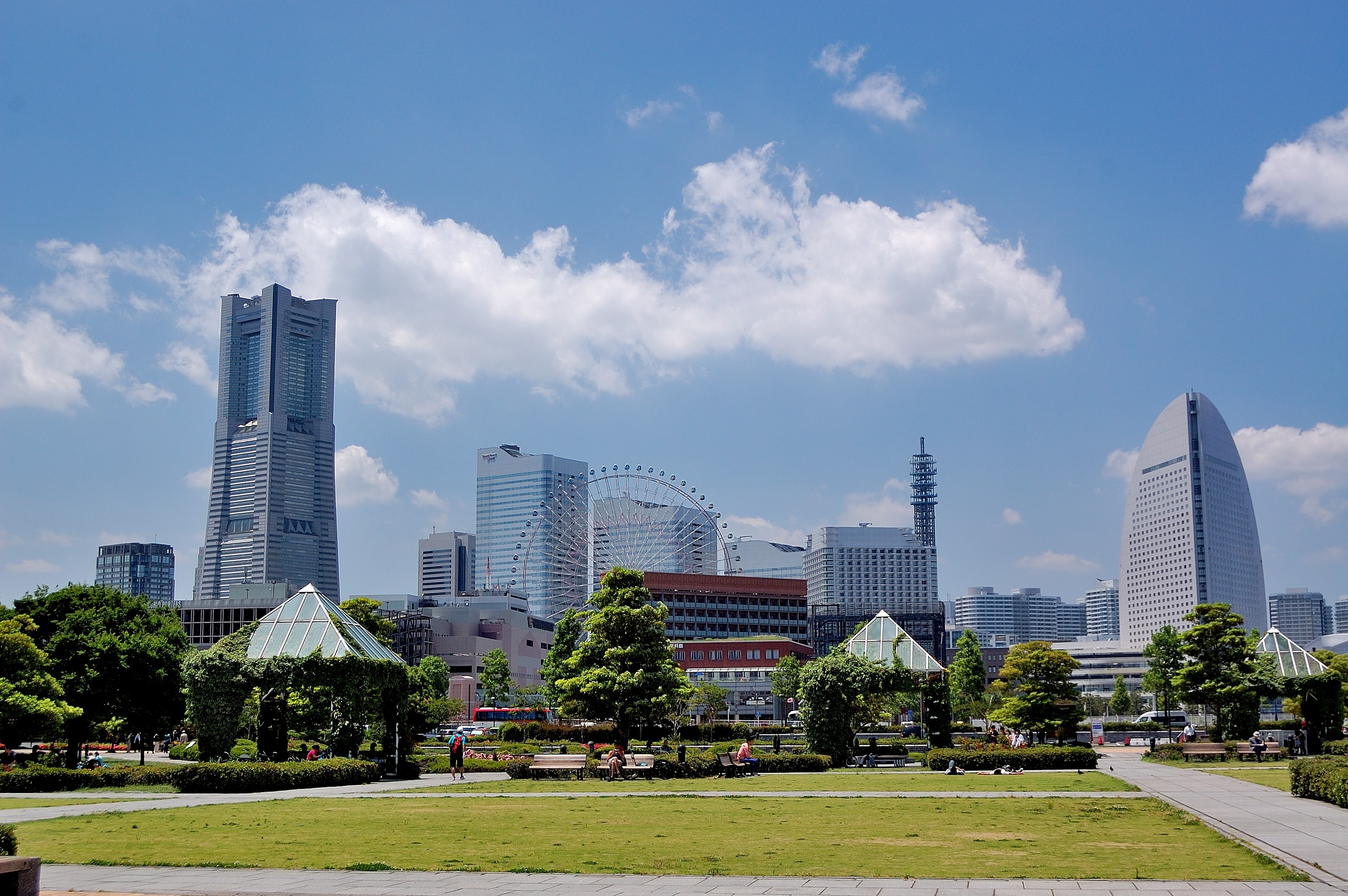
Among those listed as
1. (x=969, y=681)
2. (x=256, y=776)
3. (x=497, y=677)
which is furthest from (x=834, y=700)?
(x=497, y=677)

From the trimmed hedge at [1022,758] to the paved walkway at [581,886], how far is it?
29.5 metres

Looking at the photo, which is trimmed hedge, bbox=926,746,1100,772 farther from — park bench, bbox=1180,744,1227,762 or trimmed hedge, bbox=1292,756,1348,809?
trimmed hedge, bbox=1292,756,1348,809

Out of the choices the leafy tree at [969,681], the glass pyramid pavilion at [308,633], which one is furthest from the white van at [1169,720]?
the glass pyramid pavilion at [308,633]

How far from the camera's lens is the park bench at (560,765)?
41.2 meters

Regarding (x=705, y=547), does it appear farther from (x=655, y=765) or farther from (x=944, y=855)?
(x=944, y=855)

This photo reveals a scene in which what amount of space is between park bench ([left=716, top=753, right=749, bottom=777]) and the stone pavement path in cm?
1368

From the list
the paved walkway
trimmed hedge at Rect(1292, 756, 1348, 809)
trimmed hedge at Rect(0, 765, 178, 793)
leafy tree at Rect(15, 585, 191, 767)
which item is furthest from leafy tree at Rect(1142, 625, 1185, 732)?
the paved walkway

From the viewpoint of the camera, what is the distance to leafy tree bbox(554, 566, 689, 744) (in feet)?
184

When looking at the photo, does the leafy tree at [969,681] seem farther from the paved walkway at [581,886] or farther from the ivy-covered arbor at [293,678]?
the paved walkway at [581,886]

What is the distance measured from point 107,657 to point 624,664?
23644mm

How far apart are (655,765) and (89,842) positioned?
74.3 ft

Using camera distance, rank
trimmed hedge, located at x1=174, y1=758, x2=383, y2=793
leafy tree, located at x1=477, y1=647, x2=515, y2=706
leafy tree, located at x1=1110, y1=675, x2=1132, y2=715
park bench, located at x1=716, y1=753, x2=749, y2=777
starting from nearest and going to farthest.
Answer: trimmed hedge, located at x1=174, y1=758, x2=383, y2=793 < park bench, located at x1=716, y1=753, x2=749, y2=777 < leafy tree, located at x1=477, y1=647, x2=515, y2=706 < leafy tree, located at x1=1110, y1=675, x2=1132, y2=715

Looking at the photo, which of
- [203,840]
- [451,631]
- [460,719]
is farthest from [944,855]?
[451,631]

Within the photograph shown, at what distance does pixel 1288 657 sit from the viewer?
5891cm
